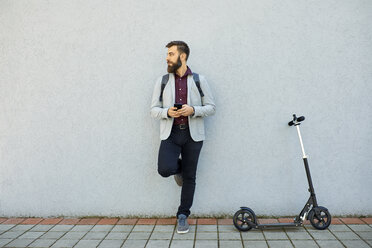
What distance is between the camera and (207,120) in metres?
3.86

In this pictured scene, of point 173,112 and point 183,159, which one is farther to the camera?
point 183,159

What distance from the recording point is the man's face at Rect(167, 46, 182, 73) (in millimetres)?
3439

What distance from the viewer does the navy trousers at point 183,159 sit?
3426 millimetres

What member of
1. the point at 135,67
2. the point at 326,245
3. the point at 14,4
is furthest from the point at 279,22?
the point at 14,4

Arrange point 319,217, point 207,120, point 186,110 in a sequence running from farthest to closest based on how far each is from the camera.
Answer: point 207,120 < point 319,217 < point 186,110

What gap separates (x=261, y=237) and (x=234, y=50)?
203 cm

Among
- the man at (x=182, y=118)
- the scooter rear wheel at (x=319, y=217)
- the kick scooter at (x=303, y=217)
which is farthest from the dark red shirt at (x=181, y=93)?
the scooter rear wheel at (x=319, y=217)

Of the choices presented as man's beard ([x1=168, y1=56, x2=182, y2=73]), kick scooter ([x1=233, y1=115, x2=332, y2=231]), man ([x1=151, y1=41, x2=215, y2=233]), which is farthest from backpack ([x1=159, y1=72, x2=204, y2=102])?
kick scooter ([x1=233, y1=115, x2=332, y2=231])

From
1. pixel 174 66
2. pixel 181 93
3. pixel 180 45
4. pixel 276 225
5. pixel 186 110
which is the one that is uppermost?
pixel 180 45

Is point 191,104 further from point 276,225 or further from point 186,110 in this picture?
point 276,225

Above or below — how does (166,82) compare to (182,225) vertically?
above

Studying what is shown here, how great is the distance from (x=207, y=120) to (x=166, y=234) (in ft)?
4.36

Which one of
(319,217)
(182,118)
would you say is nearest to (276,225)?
(319,217)

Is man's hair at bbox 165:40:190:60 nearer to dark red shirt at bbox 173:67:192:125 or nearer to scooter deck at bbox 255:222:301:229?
dark red shirt at bbox 173:67:192:125
